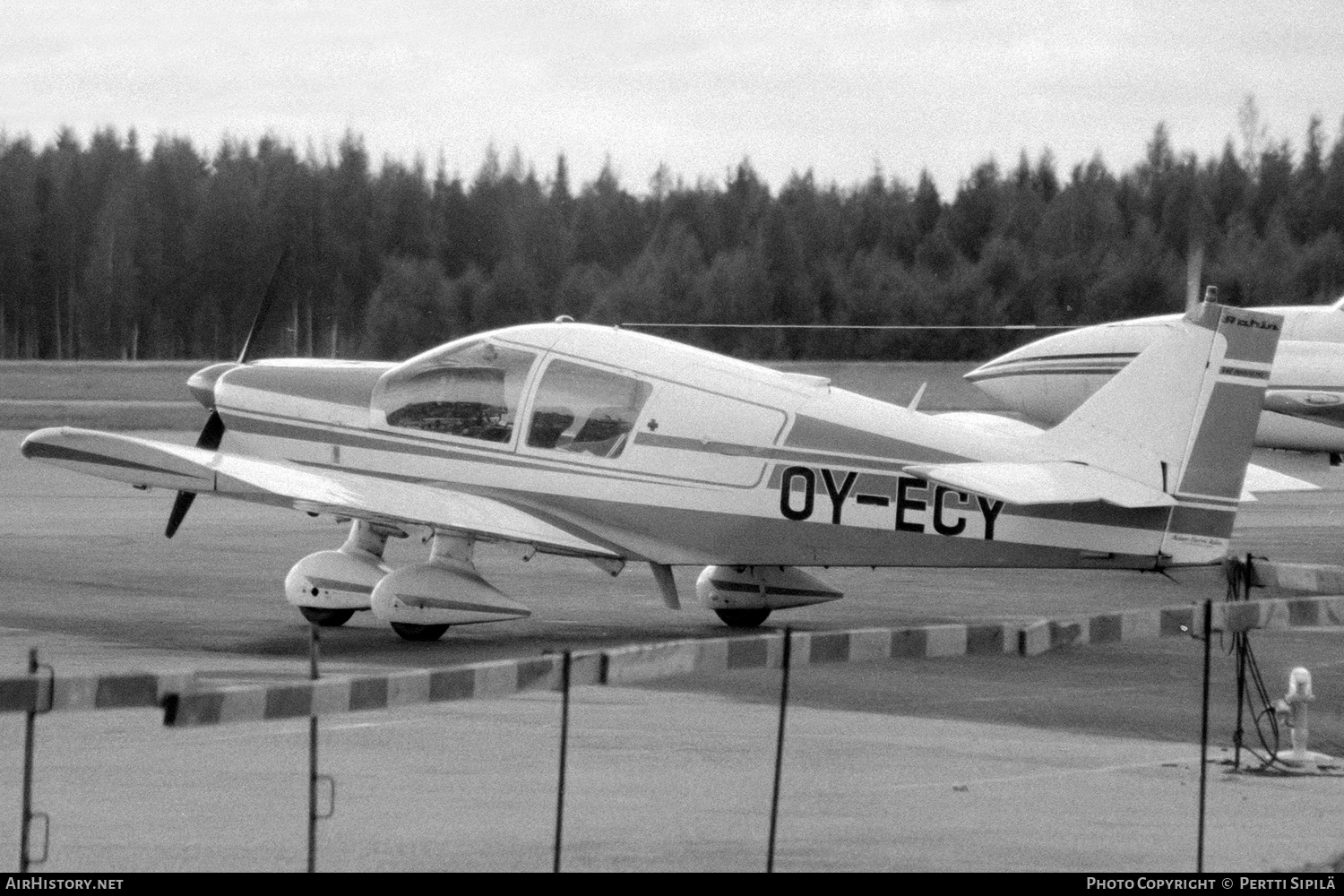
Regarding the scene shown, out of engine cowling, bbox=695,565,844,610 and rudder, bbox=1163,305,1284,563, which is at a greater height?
rudder, bbox=1163,305,1284,563

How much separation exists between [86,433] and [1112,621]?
702 centimetres

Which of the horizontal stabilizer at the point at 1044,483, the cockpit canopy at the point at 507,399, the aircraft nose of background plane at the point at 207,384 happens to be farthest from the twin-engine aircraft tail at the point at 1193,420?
the aircraft nose of background plane at the point at 207,384

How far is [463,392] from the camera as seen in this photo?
44.8 feet

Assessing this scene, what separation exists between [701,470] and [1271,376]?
44.0 ft

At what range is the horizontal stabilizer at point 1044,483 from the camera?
11.7 metres

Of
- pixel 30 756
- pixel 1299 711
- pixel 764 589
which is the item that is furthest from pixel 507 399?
pixel 30 756

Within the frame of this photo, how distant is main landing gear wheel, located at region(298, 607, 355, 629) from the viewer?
13.7 m

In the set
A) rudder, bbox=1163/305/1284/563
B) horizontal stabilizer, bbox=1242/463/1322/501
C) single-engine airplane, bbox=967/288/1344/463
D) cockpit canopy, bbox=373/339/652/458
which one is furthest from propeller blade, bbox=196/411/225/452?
single-engine airplane, bbox=967/288/1344/463

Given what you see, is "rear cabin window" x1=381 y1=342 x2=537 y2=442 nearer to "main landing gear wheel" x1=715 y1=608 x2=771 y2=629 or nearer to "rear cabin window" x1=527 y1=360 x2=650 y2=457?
"rear cabin window" x1=527 y1=360 x2=650 y2=457

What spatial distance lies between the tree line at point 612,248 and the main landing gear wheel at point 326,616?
23.1 feet

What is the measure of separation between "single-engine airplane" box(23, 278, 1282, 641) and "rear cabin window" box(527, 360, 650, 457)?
0.05ft

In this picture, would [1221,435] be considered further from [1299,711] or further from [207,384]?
[207,384]

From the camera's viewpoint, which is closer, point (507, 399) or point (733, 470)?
point (733, 470)

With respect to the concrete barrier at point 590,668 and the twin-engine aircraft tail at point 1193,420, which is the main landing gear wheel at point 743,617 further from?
the concrete barrier at point 590,668
